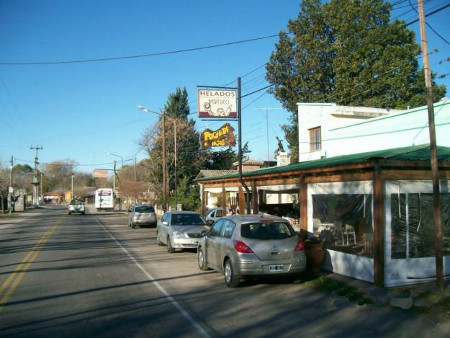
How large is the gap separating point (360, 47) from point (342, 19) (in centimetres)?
302

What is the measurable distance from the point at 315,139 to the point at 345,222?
1152 cm

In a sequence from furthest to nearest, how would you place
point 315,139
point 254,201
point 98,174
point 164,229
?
point 98,174 → point 315,139 → point 164,229 → point 254,201

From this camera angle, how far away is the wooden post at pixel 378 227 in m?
9.25

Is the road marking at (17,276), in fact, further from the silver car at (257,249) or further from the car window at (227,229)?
the car window at (227,229)

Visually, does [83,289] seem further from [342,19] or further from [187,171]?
[187,171]

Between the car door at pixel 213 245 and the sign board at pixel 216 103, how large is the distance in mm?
9287

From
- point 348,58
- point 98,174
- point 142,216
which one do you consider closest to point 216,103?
point 142,216

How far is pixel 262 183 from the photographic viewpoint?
1652 cm

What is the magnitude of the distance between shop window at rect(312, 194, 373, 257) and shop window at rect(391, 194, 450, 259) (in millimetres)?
713

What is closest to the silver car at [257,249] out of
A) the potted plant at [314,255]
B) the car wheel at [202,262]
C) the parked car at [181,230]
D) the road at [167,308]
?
the road at [167,308]

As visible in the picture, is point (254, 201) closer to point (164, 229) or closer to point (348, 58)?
point (164, 229)

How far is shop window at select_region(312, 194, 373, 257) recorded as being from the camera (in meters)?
10.7

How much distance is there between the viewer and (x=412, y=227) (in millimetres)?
10141

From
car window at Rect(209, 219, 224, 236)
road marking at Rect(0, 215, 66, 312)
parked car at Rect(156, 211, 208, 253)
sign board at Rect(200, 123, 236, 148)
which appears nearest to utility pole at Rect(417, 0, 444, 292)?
car window at Rect(209, 219, 224, 236)
